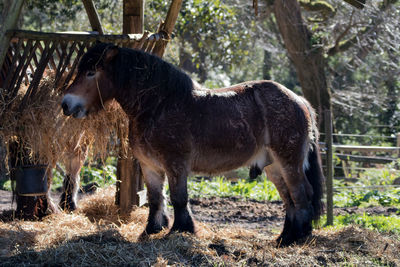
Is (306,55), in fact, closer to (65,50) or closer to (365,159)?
(365,159)

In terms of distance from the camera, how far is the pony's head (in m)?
5.29

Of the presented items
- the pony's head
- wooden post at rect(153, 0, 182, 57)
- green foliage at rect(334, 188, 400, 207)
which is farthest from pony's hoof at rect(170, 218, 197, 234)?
green foliage at rect(334, 188, 400, 207)

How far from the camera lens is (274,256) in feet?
16.2

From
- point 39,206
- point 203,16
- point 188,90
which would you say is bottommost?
point 39,206

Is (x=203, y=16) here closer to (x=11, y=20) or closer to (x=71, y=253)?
(x=11, y=20)

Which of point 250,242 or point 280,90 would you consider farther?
point 280,90

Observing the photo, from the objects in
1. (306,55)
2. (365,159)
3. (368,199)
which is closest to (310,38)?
(306,55)

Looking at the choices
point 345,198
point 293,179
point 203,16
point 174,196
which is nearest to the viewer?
point 174,196

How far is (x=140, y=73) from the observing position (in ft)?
18.1

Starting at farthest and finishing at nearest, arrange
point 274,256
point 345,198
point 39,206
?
point 345,198 → point 39,206 → point 274,256

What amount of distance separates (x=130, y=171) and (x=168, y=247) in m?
2.22

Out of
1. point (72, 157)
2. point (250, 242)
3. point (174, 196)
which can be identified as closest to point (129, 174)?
point (72, 157)

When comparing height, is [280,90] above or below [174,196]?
above

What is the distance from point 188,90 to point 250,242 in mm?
1902
